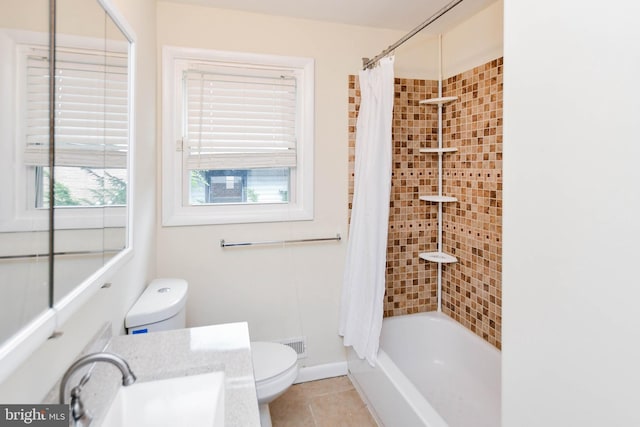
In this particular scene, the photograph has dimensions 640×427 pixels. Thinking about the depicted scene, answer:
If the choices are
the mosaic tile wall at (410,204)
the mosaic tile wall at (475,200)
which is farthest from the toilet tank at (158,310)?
the mosaic tile wall at (475,200)

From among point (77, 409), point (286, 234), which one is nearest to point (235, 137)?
point (286, 234)

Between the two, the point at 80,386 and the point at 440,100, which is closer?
the point at 80,386

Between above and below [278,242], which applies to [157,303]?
below

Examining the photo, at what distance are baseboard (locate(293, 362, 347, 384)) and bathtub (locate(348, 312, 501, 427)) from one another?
76 mm

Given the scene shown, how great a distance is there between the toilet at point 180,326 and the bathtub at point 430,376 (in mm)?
558

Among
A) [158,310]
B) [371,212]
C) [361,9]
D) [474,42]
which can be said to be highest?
[361,9]

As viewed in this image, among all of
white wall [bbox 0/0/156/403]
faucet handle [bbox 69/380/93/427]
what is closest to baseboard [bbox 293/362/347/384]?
white wall [bbox 0/0/156/403]

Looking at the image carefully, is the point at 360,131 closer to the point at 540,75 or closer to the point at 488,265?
the point at 488,265

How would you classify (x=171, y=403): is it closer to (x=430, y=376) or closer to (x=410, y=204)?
(x=430, y=376)

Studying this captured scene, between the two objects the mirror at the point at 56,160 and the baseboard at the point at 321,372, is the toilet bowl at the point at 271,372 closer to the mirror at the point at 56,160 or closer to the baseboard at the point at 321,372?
the baseboard at the point at 321,372

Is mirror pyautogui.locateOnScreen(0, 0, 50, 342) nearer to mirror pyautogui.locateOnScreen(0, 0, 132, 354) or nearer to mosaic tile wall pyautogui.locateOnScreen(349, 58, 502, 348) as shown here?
mirror pyautogui.locateOnScreen(0, 0, 132, 354)

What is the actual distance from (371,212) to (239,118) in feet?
3.39

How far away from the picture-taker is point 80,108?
2.81 ft

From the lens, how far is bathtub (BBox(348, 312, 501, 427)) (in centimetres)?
174
